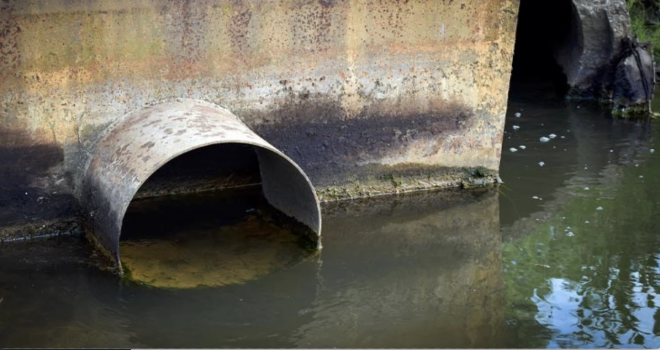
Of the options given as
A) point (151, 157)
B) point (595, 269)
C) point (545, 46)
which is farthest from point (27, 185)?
point (545, 46)

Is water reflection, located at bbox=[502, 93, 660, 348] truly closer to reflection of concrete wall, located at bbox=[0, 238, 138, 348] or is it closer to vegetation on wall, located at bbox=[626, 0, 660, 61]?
reflection of concrete wall, located at bbox=[0, 238, 138, 348]

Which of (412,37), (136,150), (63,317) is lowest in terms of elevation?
(63,317)

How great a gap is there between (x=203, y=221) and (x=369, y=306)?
1.81 meters

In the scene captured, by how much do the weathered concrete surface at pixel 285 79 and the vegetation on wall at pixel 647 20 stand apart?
5285 millimetres

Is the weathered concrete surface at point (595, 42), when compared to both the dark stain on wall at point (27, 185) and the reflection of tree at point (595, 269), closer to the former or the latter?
the reflection of tree at point (595, 269)

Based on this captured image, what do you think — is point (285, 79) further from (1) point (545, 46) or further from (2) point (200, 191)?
(1) point (545, 46)

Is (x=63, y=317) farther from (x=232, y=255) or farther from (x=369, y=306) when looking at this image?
(x=369, y=306)

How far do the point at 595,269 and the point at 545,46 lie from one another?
622 centimetres

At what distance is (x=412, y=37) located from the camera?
23.3ft

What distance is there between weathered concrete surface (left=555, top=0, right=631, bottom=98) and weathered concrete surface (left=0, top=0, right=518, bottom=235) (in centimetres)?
351

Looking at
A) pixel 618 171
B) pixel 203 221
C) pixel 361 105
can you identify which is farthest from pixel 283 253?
pixel 618 171

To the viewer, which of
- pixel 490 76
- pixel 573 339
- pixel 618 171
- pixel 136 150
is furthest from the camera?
pixel 618 171

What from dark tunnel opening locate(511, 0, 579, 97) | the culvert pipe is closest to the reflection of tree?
the culvert pipe

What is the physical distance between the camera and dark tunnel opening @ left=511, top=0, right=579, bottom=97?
11078mm
